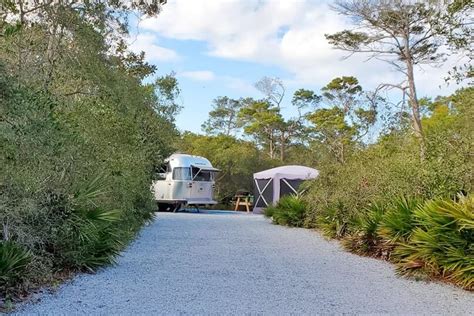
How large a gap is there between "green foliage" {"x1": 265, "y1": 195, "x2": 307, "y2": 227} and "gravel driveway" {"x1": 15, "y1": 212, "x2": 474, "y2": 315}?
4729 mm

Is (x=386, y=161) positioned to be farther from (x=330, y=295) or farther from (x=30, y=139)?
(x=30, y=139)

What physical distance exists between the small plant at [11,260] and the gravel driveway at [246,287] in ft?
1.15

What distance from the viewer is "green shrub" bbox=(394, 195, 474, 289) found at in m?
5.80

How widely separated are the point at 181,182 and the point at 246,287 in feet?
48.5

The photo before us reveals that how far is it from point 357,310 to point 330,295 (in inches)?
25.9

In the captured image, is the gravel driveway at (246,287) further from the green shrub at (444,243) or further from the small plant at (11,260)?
the small plant at (11,260)

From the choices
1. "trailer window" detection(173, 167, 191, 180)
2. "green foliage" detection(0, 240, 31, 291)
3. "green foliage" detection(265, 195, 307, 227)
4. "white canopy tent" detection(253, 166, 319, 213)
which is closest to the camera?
"green foliage" detection(0, 240, 31, 291)

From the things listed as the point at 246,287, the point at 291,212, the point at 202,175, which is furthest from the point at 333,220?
the point at 202,175

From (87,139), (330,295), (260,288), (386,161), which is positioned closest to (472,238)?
(330,295)

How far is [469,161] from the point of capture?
7547 mm

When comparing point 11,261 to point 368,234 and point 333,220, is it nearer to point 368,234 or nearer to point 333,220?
point 368,234

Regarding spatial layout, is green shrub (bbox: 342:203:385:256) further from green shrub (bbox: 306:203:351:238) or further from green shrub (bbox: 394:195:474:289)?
green shrub (bbox: 394:195:474:289)

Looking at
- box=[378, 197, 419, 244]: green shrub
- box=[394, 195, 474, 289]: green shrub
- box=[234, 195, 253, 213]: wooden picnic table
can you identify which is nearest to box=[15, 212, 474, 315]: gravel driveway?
box=[394, 195, 474, 289]: green shrub

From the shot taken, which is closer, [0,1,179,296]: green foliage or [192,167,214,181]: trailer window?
[0,1,179,296]: green foliage
